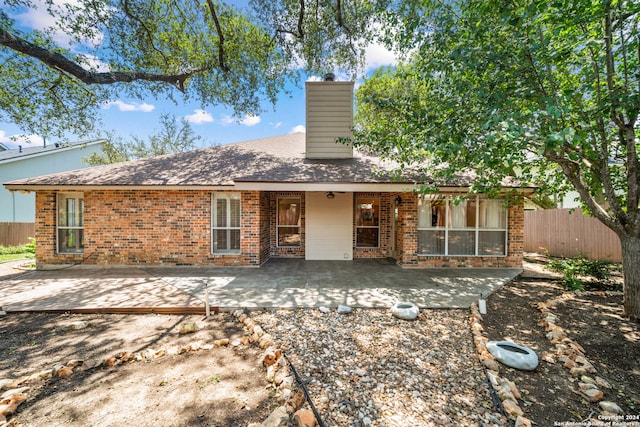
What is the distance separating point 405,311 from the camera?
4.29m

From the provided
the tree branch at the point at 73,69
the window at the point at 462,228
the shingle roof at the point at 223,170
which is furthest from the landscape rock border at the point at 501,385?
the tree branch at the point at 73,69

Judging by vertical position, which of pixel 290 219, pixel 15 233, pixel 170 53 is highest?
pixel 170 53

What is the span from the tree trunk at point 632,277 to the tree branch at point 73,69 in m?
12.4

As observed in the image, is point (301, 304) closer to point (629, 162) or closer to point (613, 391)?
point (613, 391)

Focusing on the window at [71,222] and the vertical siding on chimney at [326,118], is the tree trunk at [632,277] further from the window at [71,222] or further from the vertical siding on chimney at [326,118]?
the window at [71,222]

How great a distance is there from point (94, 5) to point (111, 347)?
32.7 feet

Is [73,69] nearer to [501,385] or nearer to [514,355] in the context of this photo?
[501,385]

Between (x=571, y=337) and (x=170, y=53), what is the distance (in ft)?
43.0

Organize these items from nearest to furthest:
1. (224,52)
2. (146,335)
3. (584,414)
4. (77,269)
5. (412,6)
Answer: (584,414) < (146,335) < (412,6) < (77,269) < (224,52)

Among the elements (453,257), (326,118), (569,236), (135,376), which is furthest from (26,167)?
(569,236)

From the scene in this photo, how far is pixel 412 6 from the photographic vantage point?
552cm

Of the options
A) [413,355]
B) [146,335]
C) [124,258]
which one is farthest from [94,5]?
[413,355]

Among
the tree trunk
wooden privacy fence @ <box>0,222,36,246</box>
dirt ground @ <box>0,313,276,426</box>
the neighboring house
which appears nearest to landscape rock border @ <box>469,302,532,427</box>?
dirt ground @ <box>0,313,276,426</box>

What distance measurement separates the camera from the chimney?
9234 mm
